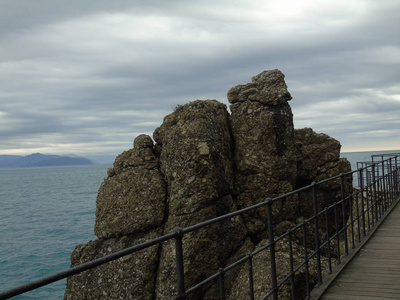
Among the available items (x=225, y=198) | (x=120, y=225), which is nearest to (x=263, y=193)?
(x=225, y=198)

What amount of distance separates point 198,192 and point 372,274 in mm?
5321

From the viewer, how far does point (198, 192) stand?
1055 cm

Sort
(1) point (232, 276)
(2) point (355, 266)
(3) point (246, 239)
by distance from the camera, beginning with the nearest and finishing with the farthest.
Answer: (2) point (355, 266), (1) point (232, 276), (3) point (246, 239)

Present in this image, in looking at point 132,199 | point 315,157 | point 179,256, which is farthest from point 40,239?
point 179,256

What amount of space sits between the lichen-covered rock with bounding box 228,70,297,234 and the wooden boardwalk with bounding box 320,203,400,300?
155 inches

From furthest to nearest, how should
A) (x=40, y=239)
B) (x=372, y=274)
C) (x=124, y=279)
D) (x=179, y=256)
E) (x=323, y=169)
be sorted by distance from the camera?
(x=40, y=239), (x=323, y=169), (x=124, y=279), (x=372, y=274), (x=179, y=256)

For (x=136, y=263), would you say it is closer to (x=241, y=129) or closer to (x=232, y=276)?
(x=232, y=276)

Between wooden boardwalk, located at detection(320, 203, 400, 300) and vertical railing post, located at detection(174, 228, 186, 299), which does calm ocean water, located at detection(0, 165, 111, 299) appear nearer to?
wooden boardwalk, located at detection(320, 203, 400, 300)

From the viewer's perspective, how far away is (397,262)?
639 centimetres

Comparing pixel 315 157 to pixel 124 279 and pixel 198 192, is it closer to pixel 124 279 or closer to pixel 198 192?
pixel 198 192

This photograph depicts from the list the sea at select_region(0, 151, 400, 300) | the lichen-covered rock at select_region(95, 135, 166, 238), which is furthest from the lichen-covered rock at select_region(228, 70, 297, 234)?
the sea at select_region(0, 151, 400, 300)

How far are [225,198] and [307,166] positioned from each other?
3.72m

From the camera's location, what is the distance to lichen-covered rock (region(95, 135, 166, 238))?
11000 mm

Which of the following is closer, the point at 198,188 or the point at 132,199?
the point at 198,188
